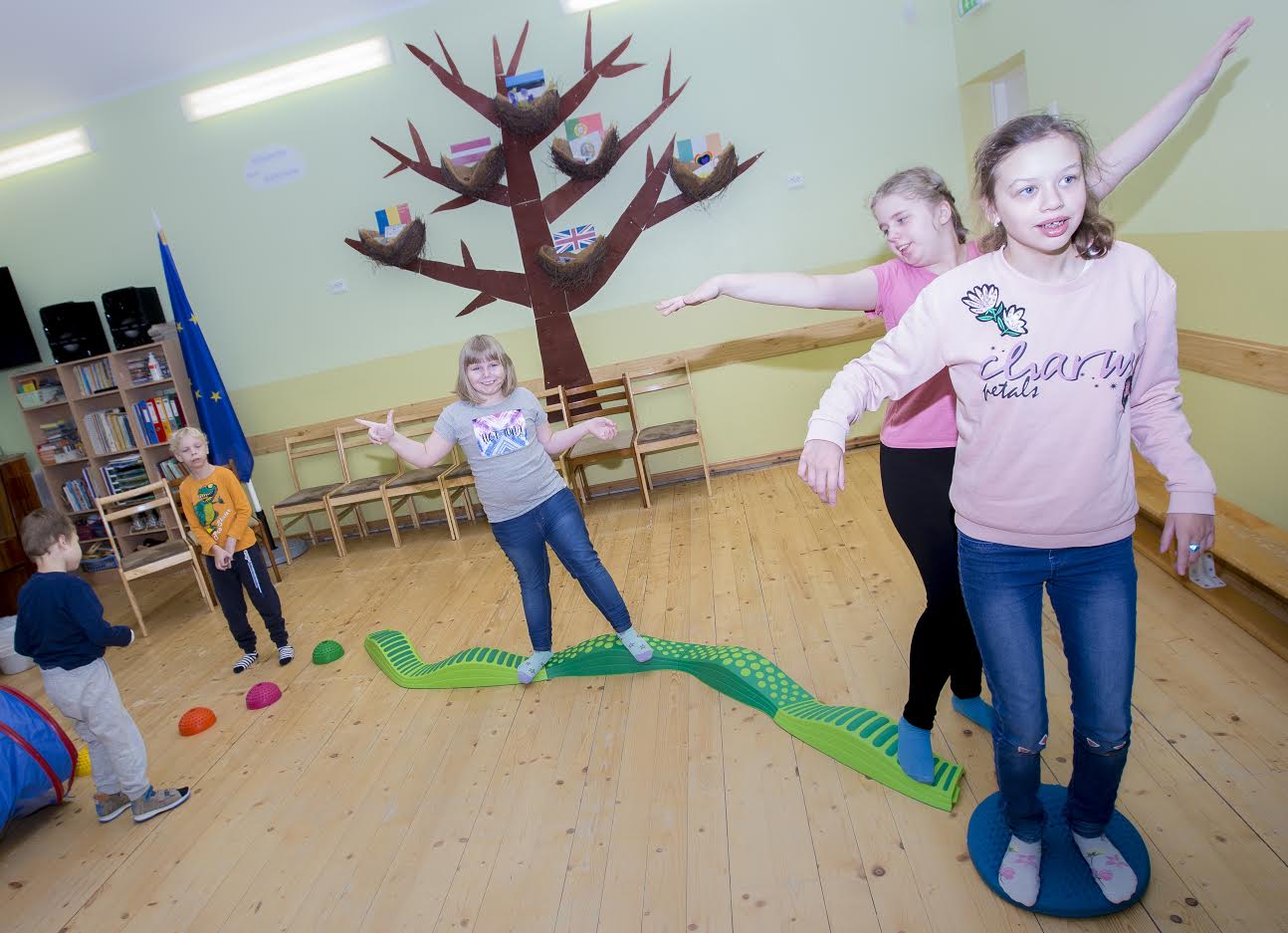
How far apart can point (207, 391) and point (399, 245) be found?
1.59 m

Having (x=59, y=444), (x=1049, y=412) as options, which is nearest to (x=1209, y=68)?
(x=1049, y=412)

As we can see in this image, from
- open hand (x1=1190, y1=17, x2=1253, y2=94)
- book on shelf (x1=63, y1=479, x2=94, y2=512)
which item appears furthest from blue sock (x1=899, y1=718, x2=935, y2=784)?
book on shelf (x1=63, y1=479, x2=94, y2=512)

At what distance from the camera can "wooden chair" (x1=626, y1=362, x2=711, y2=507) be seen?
493cm

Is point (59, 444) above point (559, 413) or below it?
above

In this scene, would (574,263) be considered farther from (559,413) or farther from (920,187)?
(920,187)

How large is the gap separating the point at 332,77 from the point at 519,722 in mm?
4481

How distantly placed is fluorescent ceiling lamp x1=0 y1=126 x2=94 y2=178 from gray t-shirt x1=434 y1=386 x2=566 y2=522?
182 inches

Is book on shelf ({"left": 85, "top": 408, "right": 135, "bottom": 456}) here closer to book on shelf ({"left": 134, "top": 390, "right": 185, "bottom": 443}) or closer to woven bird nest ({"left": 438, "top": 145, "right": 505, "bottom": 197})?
book on shelf ({"left": 134, "top": 390, "right": 185, "bottom": 443})

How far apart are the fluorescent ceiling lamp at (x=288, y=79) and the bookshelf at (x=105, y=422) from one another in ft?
5.31

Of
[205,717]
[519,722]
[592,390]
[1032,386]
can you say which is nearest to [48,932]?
[205,717]

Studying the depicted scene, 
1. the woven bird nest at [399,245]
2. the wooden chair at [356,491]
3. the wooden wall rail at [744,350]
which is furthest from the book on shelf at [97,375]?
the woven bird nest at [399,245]

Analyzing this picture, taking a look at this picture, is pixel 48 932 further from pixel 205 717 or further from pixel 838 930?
pixel 838 930

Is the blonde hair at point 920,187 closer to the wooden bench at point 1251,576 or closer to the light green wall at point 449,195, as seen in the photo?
the wooden bench at point 1251,576

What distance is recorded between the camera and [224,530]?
11.8ft
